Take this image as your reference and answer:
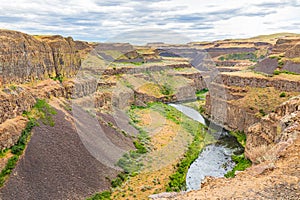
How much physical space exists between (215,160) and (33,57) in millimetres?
29313

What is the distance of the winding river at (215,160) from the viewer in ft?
125

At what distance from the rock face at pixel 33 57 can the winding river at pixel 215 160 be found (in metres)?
24.1

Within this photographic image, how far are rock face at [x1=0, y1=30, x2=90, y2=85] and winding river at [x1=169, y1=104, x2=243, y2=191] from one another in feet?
79.2

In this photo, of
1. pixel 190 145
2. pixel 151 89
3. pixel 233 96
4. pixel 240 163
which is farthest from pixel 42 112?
pixel 151 89

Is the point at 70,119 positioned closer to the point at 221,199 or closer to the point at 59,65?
the point at 59,65

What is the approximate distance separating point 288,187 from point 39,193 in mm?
19214

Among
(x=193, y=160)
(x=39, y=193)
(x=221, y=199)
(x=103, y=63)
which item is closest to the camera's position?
(x=221, y=199)

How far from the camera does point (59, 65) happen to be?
2002 inches

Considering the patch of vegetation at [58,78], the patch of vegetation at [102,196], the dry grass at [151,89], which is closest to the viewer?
the patch of vegetation at [102,196]

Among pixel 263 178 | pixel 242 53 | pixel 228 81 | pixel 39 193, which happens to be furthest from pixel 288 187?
pixel 242 53

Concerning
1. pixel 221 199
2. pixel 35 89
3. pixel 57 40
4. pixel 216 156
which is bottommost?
pixel 216 156

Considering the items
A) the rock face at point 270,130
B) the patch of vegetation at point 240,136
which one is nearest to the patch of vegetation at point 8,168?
the rock face at point 270,130

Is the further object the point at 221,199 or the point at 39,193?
the point at 39,193

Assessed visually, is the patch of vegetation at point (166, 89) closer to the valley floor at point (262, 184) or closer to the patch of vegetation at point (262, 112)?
the patch of vegetation at point (262, 112)
